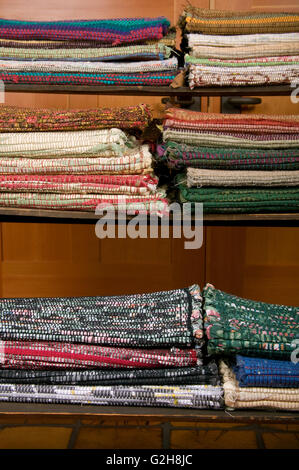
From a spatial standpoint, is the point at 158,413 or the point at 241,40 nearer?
the point at 158,413

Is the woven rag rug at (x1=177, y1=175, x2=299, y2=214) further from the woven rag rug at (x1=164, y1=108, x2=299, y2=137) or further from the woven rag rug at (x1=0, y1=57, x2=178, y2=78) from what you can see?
the woven rag rug at (x1=0, y1=57, x2=178, y2=78)

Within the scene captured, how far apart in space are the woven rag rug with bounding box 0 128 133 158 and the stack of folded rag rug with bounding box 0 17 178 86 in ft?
0.44

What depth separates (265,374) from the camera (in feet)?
2.66

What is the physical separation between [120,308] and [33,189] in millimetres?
348

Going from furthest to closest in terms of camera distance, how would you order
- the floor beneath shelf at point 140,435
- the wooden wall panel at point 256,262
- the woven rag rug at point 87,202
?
1. the wooden wall panel at point 256,262
2. the floor beneath shelf at point 140,435
3. the woven rag rug at point 87,202

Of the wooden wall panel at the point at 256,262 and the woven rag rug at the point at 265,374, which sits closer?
the woven rag rug at the point at 265,374

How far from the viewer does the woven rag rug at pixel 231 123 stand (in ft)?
3.38

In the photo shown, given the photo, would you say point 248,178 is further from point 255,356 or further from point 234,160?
point 255,356

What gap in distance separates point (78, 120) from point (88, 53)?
18 cm

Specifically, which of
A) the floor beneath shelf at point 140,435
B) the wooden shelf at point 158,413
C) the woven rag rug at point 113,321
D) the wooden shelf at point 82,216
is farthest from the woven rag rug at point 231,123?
the floor beneath shelf at point 140,435

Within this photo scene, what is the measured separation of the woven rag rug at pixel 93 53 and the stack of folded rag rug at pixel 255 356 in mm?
641

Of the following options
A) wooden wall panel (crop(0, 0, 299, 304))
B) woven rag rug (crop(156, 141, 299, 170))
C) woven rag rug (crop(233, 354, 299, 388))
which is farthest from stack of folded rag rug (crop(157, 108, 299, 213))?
wooden wall panel (crop(0, 0, 299, 304))

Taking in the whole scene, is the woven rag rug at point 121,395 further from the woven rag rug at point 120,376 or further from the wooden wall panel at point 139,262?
the wooden wall panel at point 139,262

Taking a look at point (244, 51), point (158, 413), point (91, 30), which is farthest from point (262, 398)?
point (91, 30)
